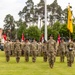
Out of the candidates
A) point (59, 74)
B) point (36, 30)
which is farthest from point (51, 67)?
point (36, 30)

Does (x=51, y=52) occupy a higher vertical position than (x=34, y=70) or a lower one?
higher

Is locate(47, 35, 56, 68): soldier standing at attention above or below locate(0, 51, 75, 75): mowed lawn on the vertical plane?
above

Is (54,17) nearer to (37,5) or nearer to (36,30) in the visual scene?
(37,5)

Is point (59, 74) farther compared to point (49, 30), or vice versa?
point (49, 30)

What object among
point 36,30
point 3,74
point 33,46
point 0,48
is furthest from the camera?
point 36,30

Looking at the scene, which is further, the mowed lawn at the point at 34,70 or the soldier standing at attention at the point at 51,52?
the soldier standing at attention at the point at 51,52

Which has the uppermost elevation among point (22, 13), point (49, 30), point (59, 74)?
point (22, 13)

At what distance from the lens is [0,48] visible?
163 feet

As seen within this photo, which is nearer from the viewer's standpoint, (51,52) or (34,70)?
(34,70)

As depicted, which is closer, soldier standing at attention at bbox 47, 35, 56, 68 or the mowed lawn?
the mowed lawn

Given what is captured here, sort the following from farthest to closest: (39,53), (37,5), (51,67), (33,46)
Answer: (37,5), (39,53), (33,46), (51,67)

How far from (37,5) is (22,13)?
6349mm

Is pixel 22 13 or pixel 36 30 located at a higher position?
pixel 22 13

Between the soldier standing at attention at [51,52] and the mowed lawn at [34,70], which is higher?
the soldier standing at attention at [51,52]
